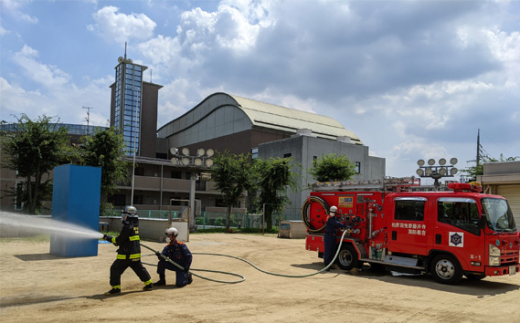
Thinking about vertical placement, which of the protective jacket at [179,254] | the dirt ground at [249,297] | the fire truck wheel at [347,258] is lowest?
the dirt ground at [249,297]

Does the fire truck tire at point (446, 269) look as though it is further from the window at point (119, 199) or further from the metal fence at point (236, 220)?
the window at point (119, 199)

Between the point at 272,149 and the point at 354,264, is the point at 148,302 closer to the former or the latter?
the point at 354,264

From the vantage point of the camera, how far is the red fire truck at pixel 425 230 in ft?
36.4

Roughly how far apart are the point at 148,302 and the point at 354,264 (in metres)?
7.11

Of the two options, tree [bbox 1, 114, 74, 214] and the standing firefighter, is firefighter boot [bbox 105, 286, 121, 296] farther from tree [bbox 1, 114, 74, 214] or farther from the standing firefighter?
tree [bbox 1, 114, 74, 214]

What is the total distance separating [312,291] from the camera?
1023 centimetres

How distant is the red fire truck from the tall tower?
53715 mm

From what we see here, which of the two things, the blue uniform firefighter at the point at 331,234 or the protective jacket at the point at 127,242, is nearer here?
the protective jacket at the point at 127,242

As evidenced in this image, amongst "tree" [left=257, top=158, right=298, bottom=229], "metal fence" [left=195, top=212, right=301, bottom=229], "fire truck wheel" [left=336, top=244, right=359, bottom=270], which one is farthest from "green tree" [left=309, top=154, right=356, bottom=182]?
"fire truck wheel" [left=336, top=244, right=359, bottom=270]

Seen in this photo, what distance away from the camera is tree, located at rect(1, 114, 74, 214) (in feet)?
84.6

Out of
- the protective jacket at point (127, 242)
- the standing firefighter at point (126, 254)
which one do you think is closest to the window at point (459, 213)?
Result: the standing firefighter at point (126, 254)

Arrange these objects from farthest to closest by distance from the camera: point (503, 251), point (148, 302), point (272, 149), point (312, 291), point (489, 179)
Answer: point (272, 149)
point (489, 179)
point (503, 251)
point (312, 291)
point (148, 302)

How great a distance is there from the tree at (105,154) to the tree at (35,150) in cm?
194

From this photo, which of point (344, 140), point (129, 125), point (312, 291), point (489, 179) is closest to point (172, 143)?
point (129, 125)
